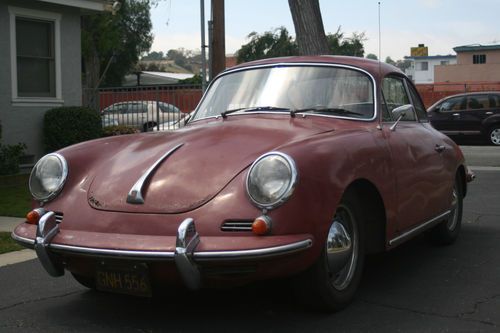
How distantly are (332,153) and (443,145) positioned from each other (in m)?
2.09

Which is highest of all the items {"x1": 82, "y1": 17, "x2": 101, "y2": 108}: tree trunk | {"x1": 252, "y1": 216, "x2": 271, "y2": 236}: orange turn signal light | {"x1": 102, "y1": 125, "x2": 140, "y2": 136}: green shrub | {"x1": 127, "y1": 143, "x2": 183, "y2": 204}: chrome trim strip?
{"x1": 82, "y1": 17, "x2": 101, "y2": 108}: tree trunk

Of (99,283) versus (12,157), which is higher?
(12,157)

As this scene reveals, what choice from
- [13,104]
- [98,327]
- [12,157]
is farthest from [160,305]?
[13,104]

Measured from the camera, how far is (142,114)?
45.8 feet

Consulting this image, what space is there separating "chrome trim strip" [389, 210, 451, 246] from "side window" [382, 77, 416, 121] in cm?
84

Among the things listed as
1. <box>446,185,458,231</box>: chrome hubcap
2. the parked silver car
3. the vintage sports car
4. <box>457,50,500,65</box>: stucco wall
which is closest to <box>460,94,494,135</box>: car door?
the parked silver car

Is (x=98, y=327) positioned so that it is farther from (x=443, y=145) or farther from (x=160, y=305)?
(x=443, y=145)

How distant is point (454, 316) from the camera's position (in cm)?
375

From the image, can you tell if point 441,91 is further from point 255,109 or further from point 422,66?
point 422,66

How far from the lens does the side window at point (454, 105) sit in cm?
1795

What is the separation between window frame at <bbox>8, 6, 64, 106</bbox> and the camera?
36.2 feet

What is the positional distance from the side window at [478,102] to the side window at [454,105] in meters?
0.19

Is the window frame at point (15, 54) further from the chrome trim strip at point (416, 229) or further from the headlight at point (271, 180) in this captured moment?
the headlight at point (271, 180)

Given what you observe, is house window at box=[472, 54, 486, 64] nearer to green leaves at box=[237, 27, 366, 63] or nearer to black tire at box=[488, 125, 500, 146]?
green leaves at box=[237, 27, 366, 63]
